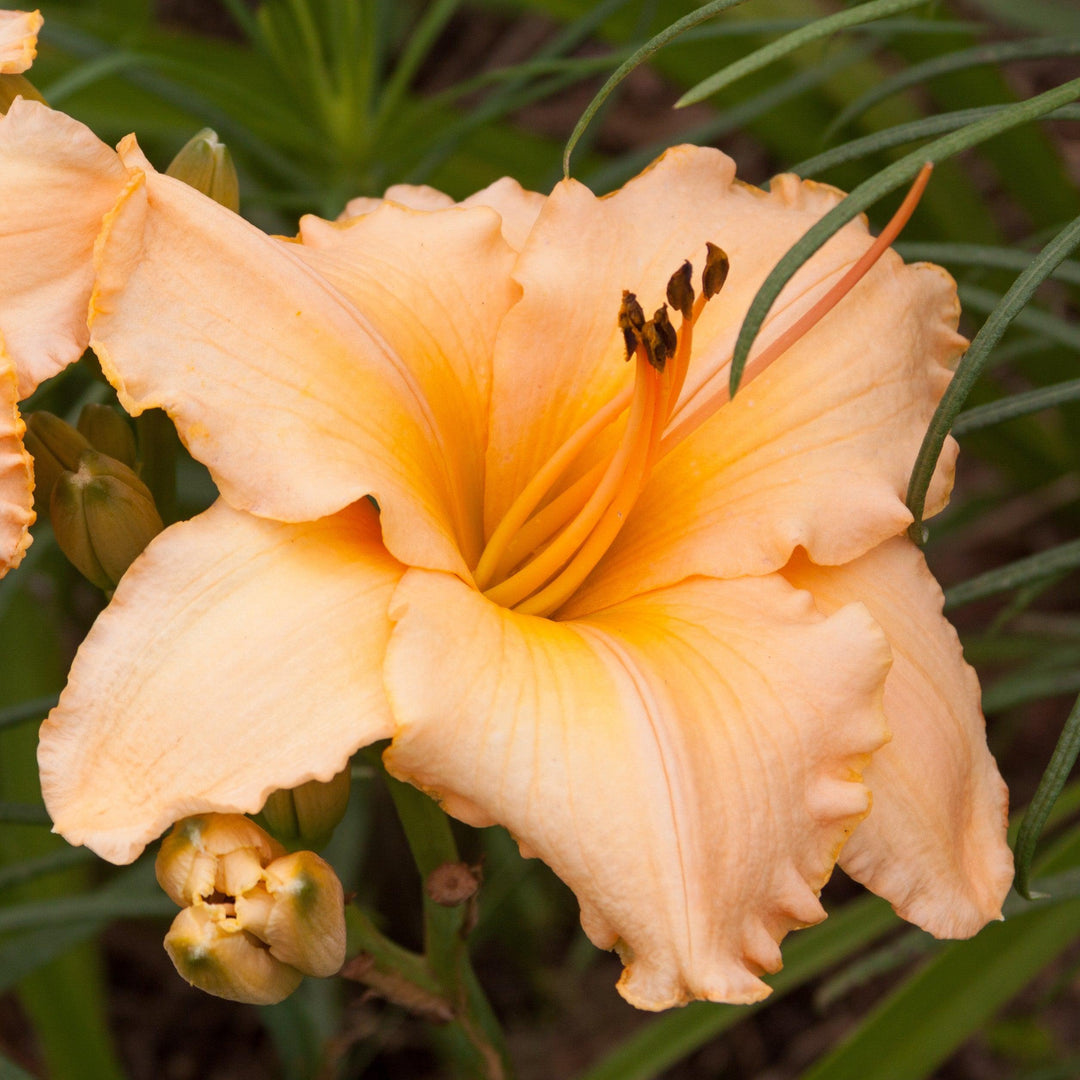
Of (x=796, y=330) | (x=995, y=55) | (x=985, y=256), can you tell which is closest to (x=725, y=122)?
(x=995, y=55)

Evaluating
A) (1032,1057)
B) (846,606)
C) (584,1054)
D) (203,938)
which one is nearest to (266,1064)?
(584,1054)

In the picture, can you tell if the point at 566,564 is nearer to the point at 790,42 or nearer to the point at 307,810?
the point at 307,810

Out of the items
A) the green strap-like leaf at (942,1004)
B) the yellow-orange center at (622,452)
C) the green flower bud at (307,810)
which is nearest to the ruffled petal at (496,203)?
the yellow-orange center at (622,452)

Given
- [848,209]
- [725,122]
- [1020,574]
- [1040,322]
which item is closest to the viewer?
[848,209]

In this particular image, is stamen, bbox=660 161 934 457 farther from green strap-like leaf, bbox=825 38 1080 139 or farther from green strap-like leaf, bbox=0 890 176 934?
green strap-like leaf, bbox=0 890 176 934

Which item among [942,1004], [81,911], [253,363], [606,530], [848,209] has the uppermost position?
[848,209]

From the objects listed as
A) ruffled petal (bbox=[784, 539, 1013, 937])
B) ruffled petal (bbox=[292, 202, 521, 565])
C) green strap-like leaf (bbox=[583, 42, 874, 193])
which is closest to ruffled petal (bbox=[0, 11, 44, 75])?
ruffled petal (bbox=[292, 202, 521, 565])
